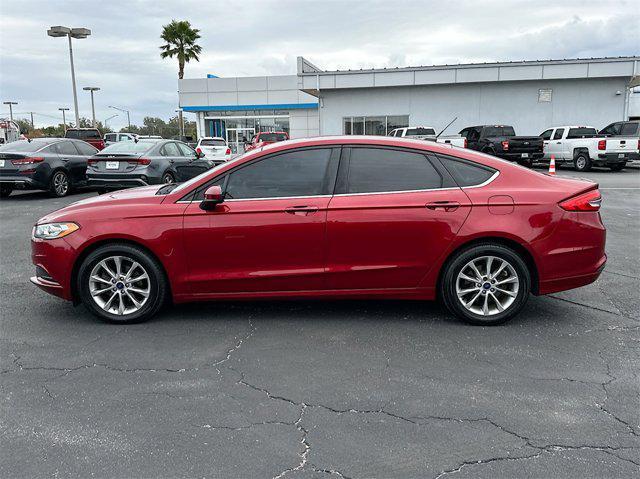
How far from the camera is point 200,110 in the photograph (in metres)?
43.4

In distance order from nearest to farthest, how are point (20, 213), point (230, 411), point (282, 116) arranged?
point (230, 411) → point (20, 213) → point (282, 116)

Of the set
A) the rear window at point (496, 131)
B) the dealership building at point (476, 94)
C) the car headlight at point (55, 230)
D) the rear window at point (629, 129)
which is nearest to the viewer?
the car headlight at point (55, 230)

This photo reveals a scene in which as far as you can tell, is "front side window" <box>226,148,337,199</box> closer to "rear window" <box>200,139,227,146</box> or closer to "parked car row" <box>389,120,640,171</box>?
"parked car row" <box>389,120,640,171</box>

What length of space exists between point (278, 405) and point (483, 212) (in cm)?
236

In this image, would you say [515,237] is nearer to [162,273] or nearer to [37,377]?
[162,273]

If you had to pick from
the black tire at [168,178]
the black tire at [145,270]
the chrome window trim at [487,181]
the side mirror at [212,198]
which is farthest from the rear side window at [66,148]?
the chrome window trim at [487,181]

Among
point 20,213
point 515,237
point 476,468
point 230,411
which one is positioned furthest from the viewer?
point 20,213

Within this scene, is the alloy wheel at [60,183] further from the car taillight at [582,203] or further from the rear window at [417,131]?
the rear window at [417,131]

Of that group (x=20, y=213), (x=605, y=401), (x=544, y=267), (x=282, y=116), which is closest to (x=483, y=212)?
(x=544, y=267)

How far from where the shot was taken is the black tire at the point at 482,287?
451 centimetres

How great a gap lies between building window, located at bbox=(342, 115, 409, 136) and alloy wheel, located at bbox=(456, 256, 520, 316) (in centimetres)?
2653

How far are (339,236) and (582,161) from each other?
2071 cm

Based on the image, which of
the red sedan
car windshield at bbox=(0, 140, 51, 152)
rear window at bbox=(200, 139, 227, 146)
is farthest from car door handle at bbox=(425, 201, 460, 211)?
rear window at bbox=(200, 139, 227, 146)

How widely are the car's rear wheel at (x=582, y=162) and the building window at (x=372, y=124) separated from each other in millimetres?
10302
